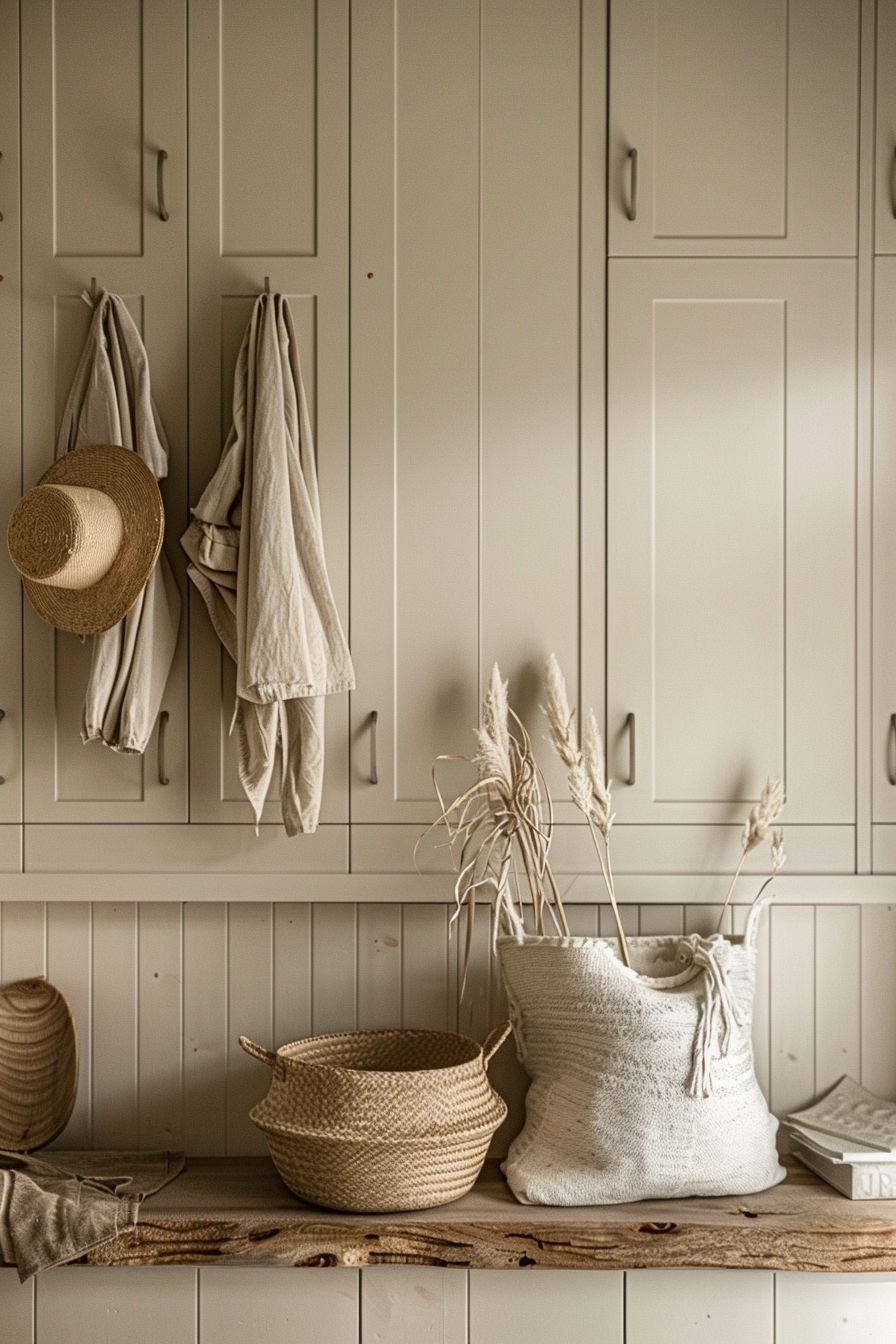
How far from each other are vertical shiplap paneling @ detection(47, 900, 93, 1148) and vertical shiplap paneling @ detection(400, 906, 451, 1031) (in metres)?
0.56

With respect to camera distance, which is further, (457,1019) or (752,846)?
(457,1019)

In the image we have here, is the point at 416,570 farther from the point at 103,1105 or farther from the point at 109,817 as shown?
the point at 103,1105

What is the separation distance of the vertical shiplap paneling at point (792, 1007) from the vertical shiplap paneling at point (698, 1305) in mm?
372

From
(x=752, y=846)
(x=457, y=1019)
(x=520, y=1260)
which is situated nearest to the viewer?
(x=520, y=1260)

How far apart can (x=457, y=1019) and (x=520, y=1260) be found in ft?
1.46

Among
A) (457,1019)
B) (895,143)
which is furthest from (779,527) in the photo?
(457,1019)

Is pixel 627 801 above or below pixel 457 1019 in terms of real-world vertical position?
above

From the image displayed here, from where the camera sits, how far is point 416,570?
6.77 feet

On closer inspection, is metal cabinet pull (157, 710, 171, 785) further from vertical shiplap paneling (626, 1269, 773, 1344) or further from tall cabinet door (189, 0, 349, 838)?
vertical shiplap paneling (626, 1269, 773, 1344)

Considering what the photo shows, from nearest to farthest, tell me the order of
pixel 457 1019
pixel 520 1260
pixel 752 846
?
pixel 520 1260
pixel 752 846
pixel 457 1019

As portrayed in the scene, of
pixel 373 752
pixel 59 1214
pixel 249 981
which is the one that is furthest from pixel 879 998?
pixel 59 1214

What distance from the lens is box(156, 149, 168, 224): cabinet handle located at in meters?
2.04

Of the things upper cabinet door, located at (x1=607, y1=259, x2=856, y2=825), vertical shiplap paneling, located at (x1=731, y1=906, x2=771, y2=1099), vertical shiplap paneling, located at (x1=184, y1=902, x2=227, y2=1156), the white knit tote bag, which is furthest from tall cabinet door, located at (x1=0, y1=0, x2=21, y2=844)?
vertical shiplap paneling, located at (x1=731, y1=906, x2=771, y2=1099)

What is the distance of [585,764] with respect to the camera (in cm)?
195
